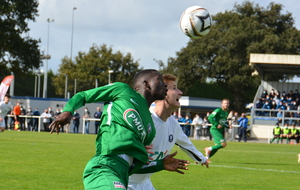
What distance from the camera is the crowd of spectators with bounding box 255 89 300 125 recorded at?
122ft

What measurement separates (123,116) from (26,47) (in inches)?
1674

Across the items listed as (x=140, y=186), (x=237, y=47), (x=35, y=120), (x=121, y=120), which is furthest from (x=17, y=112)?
(x=237, y=47)

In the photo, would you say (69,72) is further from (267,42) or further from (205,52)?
(267,42)

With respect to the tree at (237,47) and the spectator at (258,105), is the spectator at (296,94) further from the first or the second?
the tree at (237,47)

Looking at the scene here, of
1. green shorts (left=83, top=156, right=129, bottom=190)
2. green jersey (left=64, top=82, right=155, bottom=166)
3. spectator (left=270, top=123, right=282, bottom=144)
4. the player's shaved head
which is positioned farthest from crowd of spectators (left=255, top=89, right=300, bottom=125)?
green shorts (left=83, top=156, right=129, bottom=190)

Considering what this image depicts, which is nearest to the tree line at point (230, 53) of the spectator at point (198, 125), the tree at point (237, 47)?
the tree at point (237, 47)

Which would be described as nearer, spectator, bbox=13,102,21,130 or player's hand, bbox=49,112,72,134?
player's hand, bbox=49,112,72,134

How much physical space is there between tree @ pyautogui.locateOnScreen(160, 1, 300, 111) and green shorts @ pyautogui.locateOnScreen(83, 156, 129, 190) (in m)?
55.2

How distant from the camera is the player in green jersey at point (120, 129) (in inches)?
156

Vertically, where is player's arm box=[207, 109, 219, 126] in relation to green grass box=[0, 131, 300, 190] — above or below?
above

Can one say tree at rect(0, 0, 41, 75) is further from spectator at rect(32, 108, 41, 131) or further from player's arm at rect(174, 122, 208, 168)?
player's arm at rect(174, 122, 208, 168)

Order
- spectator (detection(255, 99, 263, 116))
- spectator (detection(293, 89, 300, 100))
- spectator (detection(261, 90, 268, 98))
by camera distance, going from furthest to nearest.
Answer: spectator (detection(261, 90, 268, 98))
spectator (detection(293, 89, 300, 100))
spectator (detection(255, 99, 263, 116))

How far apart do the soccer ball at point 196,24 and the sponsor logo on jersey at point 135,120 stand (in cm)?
725

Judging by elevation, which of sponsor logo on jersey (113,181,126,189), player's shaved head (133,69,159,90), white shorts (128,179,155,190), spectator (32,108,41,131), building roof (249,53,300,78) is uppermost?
building roof (249,53,300,78)
